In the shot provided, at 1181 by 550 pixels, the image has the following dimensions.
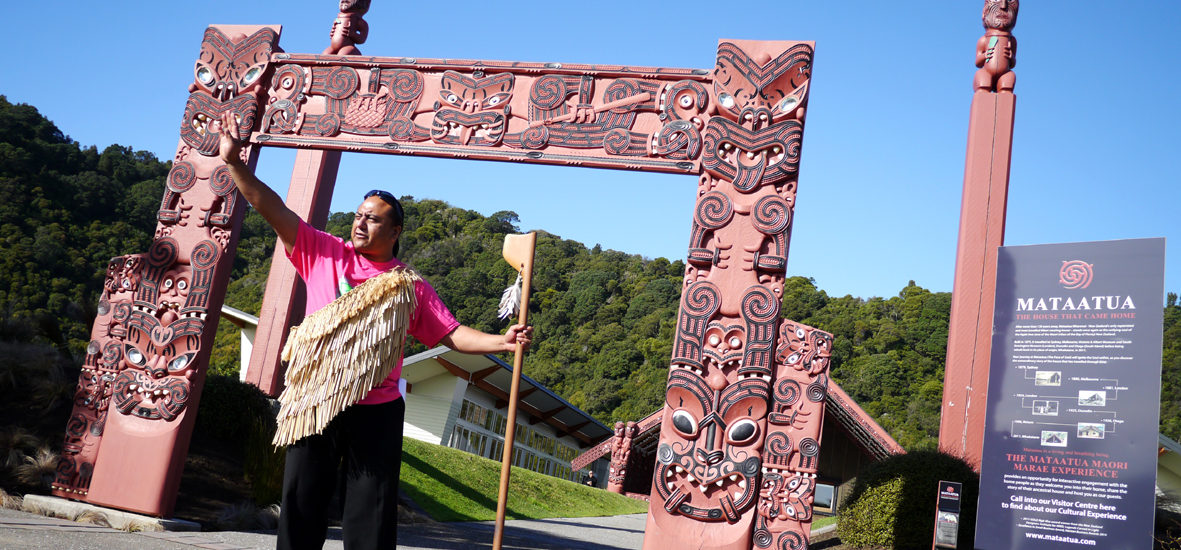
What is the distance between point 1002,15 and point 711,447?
29.0 feet

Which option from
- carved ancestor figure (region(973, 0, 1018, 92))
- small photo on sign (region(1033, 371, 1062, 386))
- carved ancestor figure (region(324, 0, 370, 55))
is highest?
carved ancestor figure (region(973, 0, 1018, 92))

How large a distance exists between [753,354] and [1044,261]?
2.83 m

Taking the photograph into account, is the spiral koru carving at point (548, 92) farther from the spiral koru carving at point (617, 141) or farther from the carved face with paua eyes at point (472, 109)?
the spiral koru carving at point (617, 141)

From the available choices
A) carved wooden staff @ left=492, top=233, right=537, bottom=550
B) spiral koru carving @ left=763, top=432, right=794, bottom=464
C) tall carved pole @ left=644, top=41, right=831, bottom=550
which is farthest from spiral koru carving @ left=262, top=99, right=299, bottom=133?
spiral koru carving @ left=763, top=432, right=794, bottom=464

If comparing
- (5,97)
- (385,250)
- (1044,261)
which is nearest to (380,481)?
(385,250)

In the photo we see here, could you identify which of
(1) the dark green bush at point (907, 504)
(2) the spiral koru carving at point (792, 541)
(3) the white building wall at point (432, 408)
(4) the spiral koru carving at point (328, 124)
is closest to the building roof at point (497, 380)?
(3) the white building wall at point (432, 408)

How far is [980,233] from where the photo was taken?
10.7 metres

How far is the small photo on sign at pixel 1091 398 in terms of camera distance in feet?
20.2

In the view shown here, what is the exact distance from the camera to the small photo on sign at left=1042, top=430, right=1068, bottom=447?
629 cm

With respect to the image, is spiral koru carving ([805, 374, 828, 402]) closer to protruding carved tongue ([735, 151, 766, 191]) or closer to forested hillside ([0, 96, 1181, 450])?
protruding carved tongue ([735, 151, 766, 191])

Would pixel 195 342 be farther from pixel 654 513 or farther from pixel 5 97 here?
pixel 5 97

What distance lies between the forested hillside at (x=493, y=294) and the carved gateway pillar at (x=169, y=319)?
2234 millimetres

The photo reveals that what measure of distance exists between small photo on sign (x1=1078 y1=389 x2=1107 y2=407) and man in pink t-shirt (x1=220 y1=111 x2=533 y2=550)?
4.89 meters

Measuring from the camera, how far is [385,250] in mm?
3252
